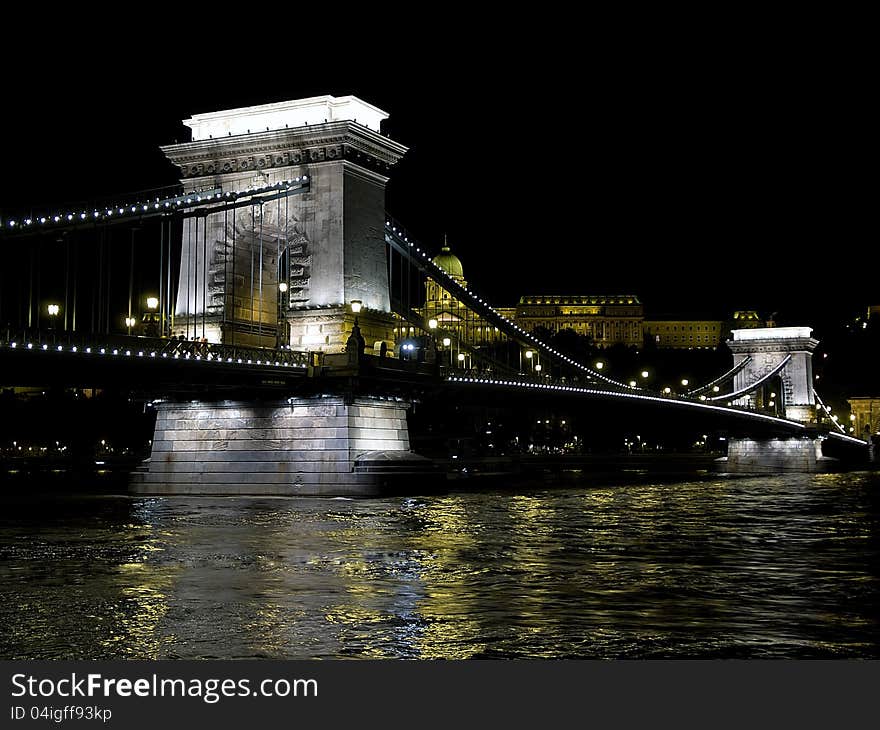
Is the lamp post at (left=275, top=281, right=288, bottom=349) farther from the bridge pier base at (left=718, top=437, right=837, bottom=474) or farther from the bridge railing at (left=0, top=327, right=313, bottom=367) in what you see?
the bridge pier base at (left=718, top=437, right=837, bottom=474)

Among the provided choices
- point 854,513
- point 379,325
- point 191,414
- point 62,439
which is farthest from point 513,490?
point 62,439

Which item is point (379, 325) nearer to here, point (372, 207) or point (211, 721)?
point (372, 207)

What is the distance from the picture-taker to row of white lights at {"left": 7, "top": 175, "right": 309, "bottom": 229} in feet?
110

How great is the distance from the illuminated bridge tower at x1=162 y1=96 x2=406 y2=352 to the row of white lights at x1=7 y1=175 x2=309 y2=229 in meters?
1.08

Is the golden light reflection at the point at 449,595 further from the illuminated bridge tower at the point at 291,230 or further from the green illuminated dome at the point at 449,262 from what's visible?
the green illuminated dome at the point at 449,262

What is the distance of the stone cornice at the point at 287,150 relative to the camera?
4744 centimetres

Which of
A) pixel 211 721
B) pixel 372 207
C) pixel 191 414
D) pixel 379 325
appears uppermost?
pixel 372 207

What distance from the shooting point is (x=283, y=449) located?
44938 mm

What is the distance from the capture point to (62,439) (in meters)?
112

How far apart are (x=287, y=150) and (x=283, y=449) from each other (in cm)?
1130

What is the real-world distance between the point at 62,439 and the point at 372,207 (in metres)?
70.1

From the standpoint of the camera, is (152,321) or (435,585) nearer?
(435,585)

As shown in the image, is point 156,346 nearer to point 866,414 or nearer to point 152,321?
point 152,321

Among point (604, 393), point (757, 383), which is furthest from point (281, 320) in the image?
point (757, 383)
